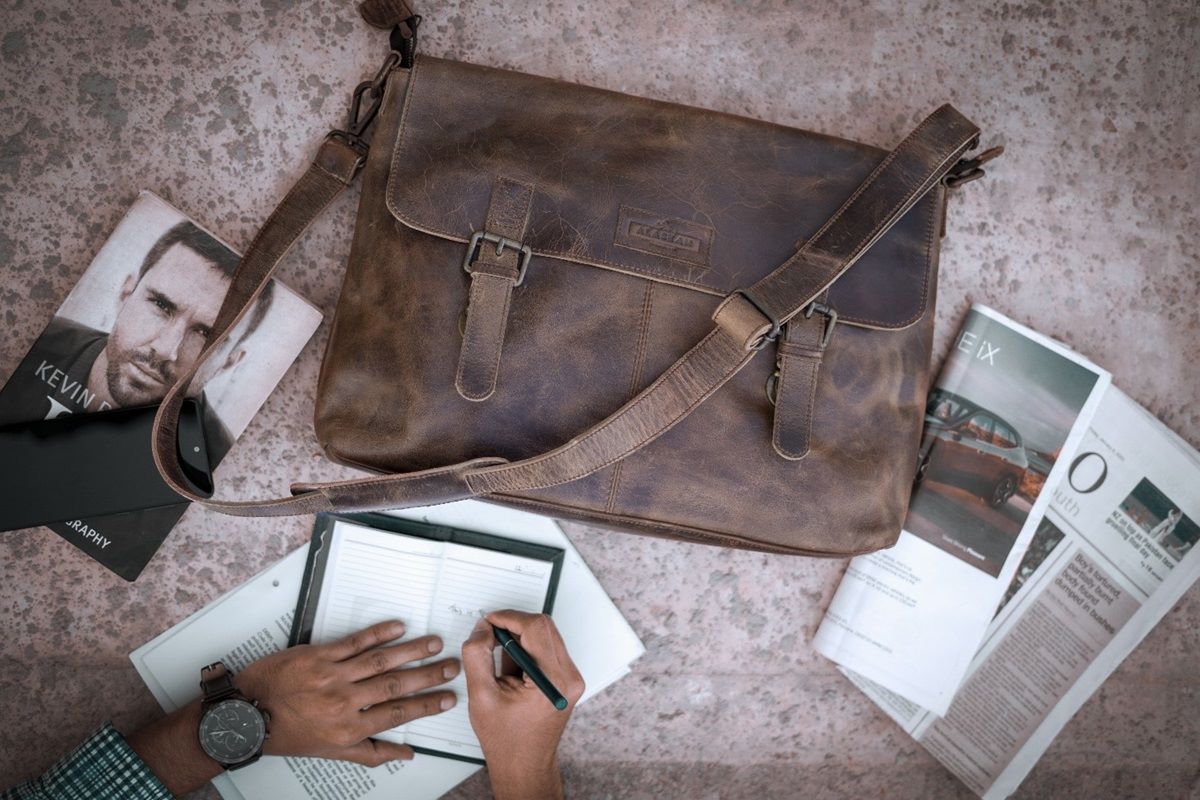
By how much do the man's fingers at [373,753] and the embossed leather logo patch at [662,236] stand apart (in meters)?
0.94

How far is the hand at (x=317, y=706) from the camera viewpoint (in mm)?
1193

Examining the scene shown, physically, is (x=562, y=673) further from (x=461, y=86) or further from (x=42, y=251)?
(x=42, y=251)

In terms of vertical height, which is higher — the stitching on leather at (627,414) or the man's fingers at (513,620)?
the stitching on leather at (627,414)

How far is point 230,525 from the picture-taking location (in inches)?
49.9

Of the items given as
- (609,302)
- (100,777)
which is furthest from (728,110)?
(100,777)

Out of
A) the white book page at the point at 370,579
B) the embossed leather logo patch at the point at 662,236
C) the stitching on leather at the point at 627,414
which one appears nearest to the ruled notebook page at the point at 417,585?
the white book page at the point at 370,579

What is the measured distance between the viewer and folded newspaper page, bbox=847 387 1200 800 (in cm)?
138

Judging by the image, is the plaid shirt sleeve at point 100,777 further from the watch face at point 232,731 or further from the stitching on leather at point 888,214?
the stitching on leather at point 888,214

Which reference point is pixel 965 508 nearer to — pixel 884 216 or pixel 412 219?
pixel 884 216

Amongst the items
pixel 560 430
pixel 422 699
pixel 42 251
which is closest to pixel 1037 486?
pixel 560 430

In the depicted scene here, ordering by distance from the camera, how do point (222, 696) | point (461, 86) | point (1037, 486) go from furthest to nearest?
point (1037, 486) → point (222, 696) → point (461, 86)

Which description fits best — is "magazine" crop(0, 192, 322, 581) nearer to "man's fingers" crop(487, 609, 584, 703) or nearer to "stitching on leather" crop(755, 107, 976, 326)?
"man's fingers" crop(487, 609, 584, 703)

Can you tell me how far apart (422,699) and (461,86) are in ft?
3.28

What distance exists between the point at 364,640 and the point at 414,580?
0.13 metres
